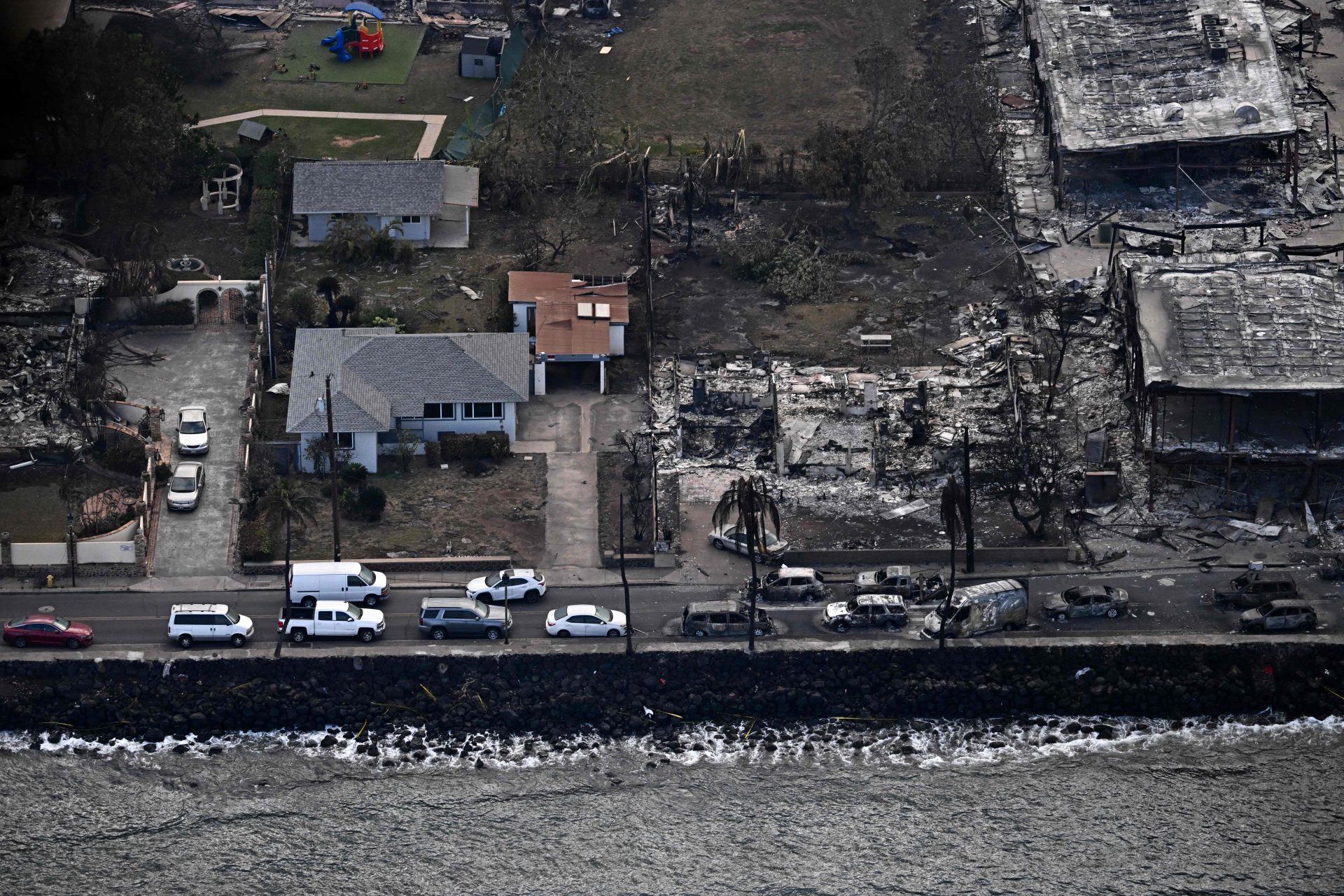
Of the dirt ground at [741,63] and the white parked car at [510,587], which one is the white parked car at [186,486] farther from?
the dirt ground at [741,63]

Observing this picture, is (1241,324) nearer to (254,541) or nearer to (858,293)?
(858,293)

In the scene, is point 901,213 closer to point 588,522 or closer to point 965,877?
point 588,522

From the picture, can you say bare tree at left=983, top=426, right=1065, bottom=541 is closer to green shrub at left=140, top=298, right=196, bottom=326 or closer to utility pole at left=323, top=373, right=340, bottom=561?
utility pole at left=323, top=373, right=340, bottom=561

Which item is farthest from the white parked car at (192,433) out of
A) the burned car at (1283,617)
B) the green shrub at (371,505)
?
the burned car at (1283,617)

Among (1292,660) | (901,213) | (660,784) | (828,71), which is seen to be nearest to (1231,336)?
(1292,660)

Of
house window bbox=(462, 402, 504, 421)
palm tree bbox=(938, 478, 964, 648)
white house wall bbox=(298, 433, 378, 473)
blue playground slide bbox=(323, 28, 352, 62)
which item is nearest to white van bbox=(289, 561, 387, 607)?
white house wall bbox=(298, 433, 378, 473)
